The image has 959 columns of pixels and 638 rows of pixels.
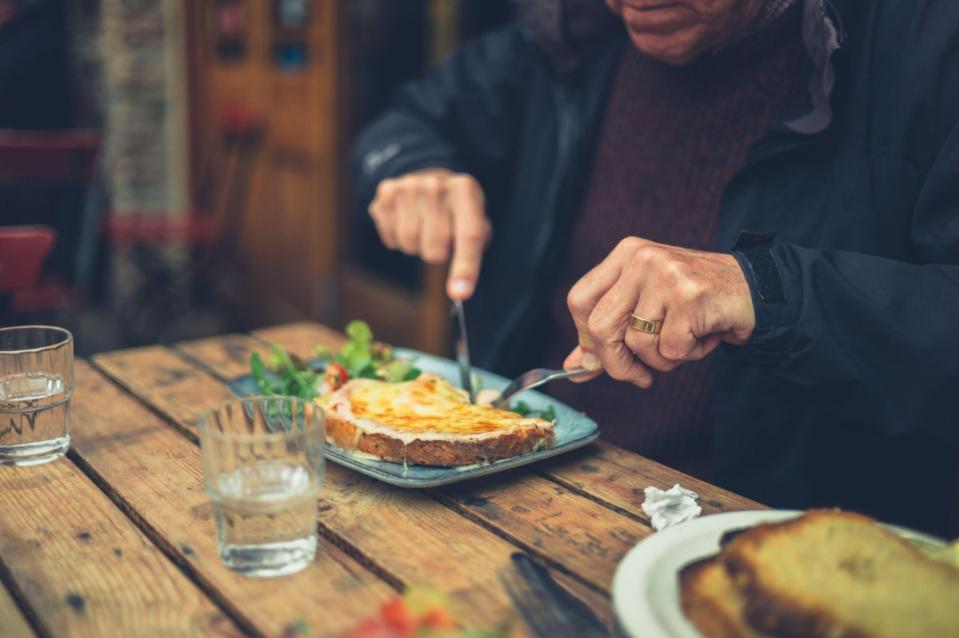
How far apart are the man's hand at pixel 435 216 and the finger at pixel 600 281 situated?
1.57ft

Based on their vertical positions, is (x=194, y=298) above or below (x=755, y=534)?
below

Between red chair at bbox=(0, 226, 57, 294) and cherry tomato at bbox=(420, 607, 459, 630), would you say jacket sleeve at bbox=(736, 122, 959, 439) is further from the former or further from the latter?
red chair at bbox=(0, 226, 57, 294)

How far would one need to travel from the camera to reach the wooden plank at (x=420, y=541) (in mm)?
907

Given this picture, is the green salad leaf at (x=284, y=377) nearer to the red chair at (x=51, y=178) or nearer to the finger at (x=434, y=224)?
the finger at (x=434, y=224)

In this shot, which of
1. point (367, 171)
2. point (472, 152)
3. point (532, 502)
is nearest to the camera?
point (532, 502)

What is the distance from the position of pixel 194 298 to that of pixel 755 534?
5.44 meters

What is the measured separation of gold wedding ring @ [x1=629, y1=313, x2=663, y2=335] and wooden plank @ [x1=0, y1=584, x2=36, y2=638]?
77 centimetres

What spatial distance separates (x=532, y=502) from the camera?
115 cm

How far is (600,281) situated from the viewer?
123 cm

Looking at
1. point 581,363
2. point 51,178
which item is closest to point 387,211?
point 581,363

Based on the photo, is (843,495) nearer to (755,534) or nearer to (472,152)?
(755,534)

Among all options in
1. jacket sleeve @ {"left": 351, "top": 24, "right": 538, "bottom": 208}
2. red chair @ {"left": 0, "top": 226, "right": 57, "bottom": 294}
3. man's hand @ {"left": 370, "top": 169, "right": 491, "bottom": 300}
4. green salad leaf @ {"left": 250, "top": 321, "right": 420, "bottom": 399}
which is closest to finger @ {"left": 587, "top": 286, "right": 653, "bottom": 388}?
green salad leaf @ {"left": 250, "top": 321, "right": 420, "bottom": 399}

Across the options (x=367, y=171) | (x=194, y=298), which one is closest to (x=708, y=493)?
(x=367, y=171)

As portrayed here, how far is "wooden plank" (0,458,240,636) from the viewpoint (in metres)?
0.85
